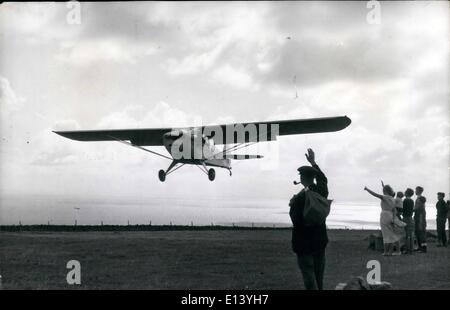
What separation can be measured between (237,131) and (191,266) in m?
15.2

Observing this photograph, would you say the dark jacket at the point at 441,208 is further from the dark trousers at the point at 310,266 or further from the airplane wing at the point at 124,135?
the airplane wing at the point at 124,135

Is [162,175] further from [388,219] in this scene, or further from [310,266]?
[310,266]

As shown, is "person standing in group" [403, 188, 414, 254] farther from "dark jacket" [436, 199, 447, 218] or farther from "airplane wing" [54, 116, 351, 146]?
"airplane wing" [54, 116, 351, 146]

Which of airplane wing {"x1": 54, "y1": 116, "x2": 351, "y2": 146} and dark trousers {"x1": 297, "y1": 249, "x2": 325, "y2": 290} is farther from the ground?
airplane wing {"x1": 54, "y1": 116, "x2": 351, "y2": 146}

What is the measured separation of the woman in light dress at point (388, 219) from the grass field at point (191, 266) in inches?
15.7

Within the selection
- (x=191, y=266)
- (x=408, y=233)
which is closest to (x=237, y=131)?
(x=408, y=233)

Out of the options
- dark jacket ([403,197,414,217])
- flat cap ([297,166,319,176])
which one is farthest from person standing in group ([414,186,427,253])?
flat cap ([297,166,319,176])

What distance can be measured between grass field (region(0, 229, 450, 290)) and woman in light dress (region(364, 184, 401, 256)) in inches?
15.7

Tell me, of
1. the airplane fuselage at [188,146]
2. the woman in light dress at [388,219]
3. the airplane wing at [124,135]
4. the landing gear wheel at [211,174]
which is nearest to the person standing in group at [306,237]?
the woman in light dress at [388,219]

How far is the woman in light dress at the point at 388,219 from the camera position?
453 inches

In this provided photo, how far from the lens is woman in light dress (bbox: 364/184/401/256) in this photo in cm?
1150
